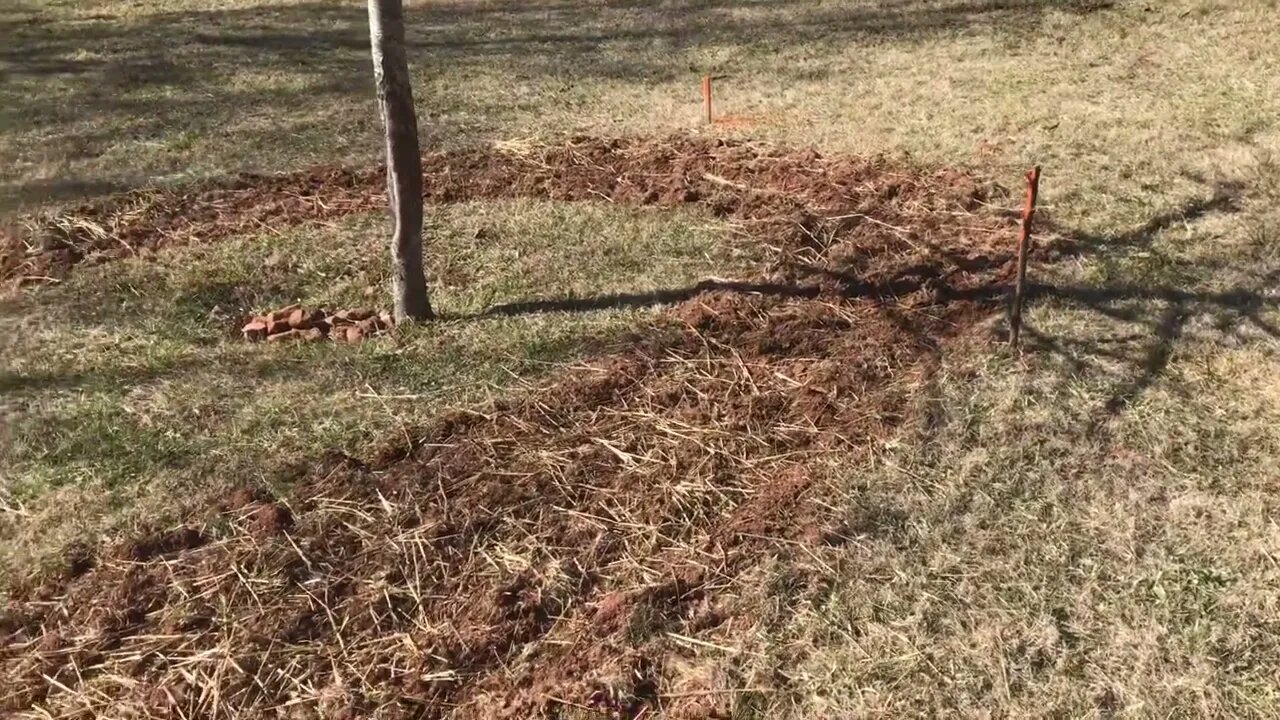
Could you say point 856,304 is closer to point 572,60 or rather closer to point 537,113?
point 537,113

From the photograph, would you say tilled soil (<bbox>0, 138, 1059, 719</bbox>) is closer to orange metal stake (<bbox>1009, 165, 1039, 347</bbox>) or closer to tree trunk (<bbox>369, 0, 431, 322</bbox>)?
orange metal stake (<bbox>1009, 165, 1039, 347</bbox>)

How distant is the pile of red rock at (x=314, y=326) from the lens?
193 inches

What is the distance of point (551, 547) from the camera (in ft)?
11.3

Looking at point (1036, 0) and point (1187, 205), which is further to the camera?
point (1036, 0)

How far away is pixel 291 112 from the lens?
868 cm

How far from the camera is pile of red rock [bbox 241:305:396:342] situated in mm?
4891

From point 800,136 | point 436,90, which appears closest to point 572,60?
point 436,90

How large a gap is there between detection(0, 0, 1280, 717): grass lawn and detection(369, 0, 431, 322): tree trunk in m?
0.25

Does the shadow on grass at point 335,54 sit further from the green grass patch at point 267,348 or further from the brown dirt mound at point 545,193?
the green grass patch at point 267,348

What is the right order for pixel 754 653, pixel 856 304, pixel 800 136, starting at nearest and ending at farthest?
pixel 754 653
pixel 856 304
pixel 800 136

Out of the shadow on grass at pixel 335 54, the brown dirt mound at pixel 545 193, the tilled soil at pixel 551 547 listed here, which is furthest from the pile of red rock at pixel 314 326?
the shadow on grass at pixel 335 54

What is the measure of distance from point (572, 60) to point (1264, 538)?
8028 mm

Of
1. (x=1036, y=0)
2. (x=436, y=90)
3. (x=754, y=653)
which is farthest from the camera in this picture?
(x=1036, y=0)

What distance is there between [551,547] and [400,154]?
2.10 m
